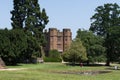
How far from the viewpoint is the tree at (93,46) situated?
8819 cm

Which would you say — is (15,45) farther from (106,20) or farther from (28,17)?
(106,20)

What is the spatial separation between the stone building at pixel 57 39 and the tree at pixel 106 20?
43785mm

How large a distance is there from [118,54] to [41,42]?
1903cm

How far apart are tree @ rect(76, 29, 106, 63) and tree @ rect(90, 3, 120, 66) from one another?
101 inches

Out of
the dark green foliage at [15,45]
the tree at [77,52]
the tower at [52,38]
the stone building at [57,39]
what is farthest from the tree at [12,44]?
the stone building at [57,39]

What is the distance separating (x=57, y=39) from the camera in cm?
14062

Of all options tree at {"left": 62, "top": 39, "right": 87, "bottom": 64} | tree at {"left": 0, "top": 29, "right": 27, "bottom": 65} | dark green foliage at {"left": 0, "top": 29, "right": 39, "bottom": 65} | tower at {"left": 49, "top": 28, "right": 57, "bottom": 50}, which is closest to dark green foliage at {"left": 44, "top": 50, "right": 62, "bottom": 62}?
tower at {"left": 49, "top": 28, "right": 57, "bottom": 50}

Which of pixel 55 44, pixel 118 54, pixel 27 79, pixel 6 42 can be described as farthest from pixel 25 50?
pixel 55 44

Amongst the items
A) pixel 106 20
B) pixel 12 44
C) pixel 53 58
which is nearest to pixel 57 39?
pixel 53 58

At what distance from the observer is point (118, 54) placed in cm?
9075

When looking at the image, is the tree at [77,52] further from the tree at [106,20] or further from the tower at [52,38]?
the tower at [52,38]

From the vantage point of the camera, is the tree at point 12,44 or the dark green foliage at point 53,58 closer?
the tree at point 12,44

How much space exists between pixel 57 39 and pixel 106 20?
48617 millimetres

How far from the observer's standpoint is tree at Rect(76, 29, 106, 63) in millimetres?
88188
